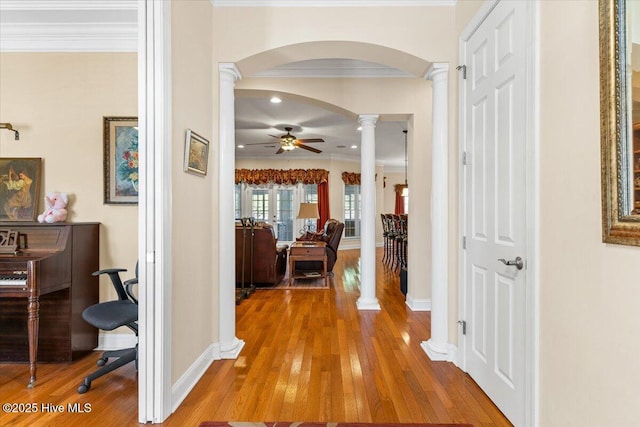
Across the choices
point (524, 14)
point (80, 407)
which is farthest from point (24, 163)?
point (524, 14)

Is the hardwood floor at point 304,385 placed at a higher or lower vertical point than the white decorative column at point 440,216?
lower

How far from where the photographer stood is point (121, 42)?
277 cm

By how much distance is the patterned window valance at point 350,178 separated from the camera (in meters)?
9.55

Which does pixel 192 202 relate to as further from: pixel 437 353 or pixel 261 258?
pixel 261 258

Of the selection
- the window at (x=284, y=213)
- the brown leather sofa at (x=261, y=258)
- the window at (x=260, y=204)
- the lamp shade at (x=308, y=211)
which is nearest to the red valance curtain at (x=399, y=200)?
the window at (x=284, y=213)

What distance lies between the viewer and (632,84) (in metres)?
1.09

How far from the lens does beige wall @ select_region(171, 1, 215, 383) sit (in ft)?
6.44

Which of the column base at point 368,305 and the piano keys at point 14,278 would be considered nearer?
the piano keys at point 14,278

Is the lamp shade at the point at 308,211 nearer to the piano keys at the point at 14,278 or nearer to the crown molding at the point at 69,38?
the crown molding at the point at 69,38

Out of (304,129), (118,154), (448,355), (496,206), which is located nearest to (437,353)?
(448,355)

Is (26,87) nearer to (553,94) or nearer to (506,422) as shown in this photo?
(553,94)

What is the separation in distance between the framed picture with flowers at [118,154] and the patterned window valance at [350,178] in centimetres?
721

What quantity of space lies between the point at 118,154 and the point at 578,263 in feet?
11.0

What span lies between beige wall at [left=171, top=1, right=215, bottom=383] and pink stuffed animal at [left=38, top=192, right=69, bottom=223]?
4.31 feet
